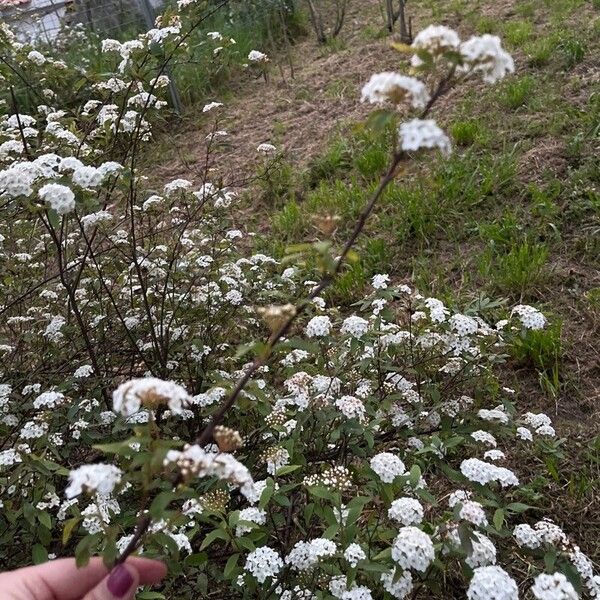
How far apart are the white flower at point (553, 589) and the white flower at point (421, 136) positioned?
864 mm

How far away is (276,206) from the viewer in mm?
4594

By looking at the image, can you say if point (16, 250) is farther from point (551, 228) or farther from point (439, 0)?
point (439, 0)

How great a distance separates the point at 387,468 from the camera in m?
1.68

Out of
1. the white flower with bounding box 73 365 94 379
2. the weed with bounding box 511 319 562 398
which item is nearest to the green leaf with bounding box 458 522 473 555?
the white flower with bounding box 73 365 94 379

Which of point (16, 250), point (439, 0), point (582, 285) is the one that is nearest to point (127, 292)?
point (16, 250)

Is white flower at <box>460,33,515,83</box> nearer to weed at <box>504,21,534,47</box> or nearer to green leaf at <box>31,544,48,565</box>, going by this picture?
green leaf at <box>31,544,48,565</box>

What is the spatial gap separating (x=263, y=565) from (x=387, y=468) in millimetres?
394

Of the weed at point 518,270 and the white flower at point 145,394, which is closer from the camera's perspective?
the white flower at point 145,394

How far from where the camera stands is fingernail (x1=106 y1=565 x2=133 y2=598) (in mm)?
1114

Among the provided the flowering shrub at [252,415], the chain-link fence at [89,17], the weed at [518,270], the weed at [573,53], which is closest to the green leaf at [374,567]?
the flowering shrub at [252,415]

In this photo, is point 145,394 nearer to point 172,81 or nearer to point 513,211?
point 513,211

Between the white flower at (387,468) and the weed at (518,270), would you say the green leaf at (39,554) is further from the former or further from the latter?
the weed at (518,270)

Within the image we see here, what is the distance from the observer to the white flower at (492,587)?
135 cm

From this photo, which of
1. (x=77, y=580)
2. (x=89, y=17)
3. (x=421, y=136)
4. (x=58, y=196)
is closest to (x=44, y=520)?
(x=77, y=580)
